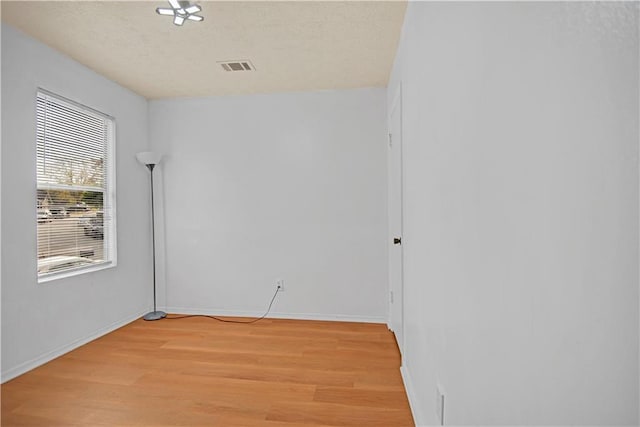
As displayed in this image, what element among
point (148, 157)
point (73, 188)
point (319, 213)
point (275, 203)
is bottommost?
point (319, 213)

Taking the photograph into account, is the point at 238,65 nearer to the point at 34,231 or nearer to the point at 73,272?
the point at 34,231

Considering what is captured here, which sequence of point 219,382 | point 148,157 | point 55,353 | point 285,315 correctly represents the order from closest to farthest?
1. point 219,382
2. point 55,353
3. point 148,157
4. point 285,315

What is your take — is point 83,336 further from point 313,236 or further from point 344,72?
point 344,72

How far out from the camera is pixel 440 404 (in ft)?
4.41

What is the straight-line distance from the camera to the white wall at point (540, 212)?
0.48 meters

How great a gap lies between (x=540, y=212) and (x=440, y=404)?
1.05 metres

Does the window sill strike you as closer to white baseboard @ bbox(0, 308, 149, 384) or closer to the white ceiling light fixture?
white baseboard @ bbox(0, 308, 149, 384)

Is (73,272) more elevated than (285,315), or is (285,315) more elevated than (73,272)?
(73,272)

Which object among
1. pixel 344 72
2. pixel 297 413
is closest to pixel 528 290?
pixel 297 413

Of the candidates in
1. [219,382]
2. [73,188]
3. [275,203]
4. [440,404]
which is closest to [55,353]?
[73,188]

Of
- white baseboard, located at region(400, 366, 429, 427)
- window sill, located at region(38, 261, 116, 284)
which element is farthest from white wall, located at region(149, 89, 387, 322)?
white baseboard, located at region(400, 366, 429, 427)

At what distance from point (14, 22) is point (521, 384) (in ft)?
11.7

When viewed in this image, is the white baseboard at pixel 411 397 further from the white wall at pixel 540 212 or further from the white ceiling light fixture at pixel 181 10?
the white ceiling light fixture at pixel 181 10

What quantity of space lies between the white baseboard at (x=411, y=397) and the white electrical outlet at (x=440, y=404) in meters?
0.29
